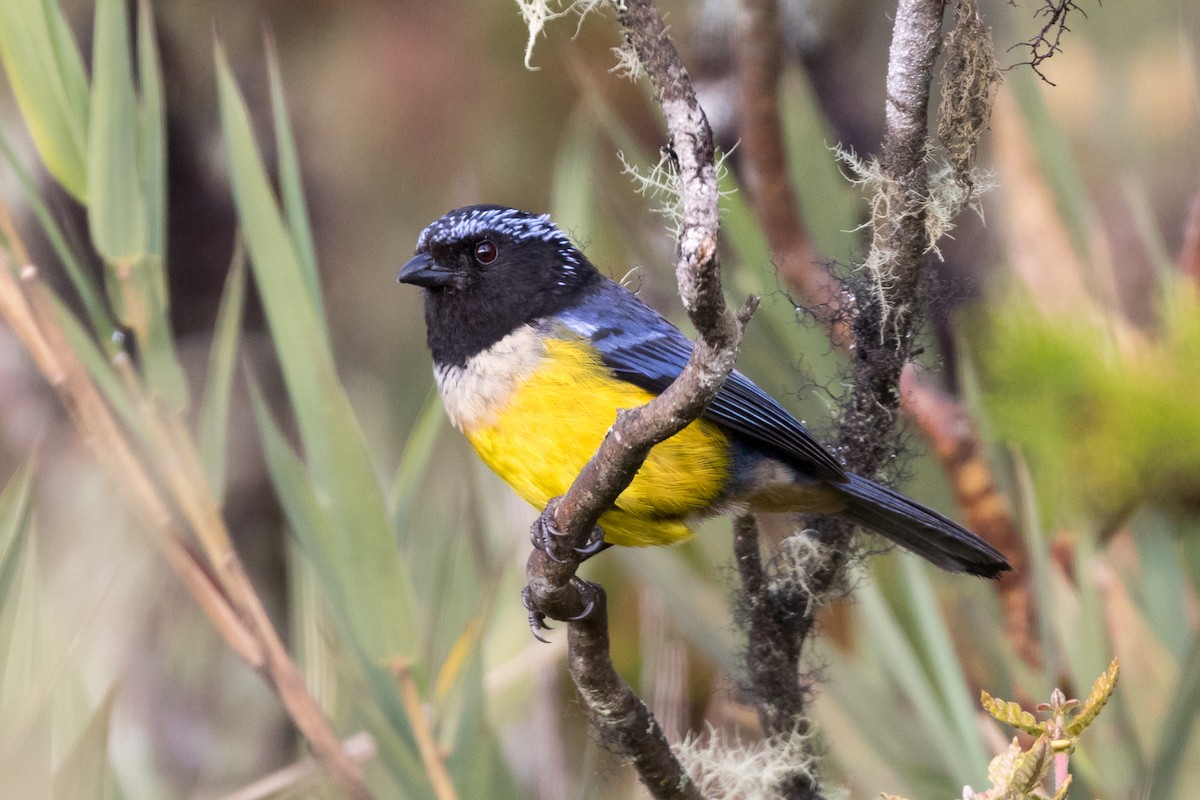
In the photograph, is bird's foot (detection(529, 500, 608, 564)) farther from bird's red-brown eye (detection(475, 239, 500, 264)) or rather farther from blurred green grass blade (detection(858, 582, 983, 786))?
blurred green grass blade (detection(858, 582, 983, 786))

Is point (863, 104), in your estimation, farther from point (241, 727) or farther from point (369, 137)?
point (241, 727)

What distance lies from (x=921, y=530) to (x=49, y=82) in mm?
1662

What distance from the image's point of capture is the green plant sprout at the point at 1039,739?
3.40ft

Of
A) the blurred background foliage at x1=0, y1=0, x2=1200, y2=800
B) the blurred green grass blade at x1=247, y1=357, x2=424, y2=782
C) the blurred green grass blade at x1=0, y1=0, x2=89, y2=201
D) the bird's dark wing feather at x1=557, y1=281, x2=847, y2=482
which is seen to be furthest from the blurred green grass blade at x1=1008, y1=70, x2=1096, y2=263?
the blurred green grass blade at x1=0, y1=0, x2=89, y2=201

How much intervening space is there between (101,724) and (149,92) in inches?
43.4

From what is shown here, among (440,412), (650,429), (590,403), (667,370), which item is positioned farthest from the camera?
(440,412)

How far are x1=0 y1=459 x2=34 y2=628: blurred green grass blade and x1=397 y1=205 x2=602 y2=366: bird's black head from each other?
28.8 inches

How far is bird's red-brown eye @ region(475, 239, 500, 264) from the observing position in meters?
2.18

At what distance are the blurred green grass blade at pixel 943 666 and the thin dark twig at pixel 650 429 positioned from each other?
767mm

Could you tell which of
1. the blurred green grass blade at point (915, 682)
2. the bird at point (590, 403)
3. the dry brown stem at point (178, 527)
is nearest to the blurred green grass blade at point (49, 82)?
the dry brown stem at point (178, 527)

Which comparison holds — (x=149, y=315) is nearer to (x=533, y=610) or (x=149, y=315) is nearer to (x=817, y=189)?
(x=533, y=610)

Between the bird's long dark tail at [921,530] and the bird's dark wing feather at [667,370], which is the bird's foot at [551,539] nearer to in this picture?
the bird's dark wing feather at [667,370]

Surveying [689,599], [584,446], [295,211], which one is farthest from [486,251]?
[689,599]

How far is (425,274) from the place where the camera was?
215 cm
